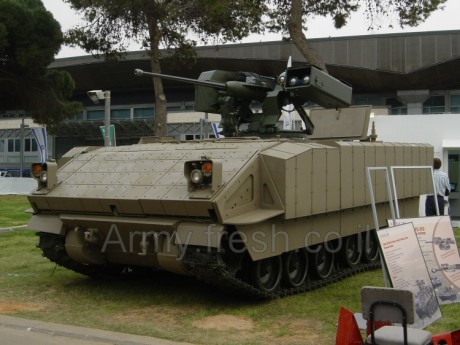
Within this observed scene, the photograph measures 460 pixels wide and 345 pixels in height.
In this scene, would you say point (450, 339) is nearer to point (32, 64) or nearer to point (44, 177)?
point (44, 177)

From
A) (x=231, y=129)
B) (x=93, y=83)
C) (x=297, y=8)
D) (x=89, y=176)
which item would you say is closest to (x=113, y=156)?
(x=89, y=176)

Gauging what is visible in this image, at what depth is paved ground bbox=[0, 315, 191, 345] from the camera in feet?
19.6

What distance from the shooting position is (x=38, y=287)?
877 cm

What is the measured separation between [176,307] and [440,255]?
3.11m

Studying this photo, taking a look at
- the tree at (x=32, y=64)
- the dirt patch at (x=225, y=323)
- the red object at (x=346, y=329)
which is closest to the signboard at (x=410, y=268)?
the red object at (x=346, y=329)

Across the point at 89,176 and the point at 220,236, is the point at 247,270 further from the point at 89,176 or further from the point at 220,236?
the point at 89,176

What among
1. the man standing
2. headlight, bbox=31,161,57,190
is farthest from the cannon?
the man standing

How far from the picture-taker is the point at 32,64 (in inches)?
1162

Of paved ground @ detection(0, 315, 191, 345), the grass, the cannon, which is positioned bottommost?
the grass

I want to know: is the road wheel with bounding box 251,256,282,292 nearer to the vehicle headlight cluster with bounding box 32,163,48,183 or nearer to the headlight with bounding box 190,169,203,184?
the headlight with bounding box 190,169,203,184

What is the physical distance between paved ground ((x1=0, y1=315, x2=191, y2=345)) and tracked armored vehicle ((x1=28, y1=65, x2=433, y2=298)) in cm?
124

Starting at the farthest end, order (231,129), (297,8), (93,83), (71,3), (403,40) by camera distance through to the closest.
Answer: (93,83)
(403,40)
(71,3)
(297,8)
(231,129)

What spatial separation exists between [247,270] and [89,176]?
2339mm

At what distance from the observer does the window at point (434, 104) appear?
4016cm
